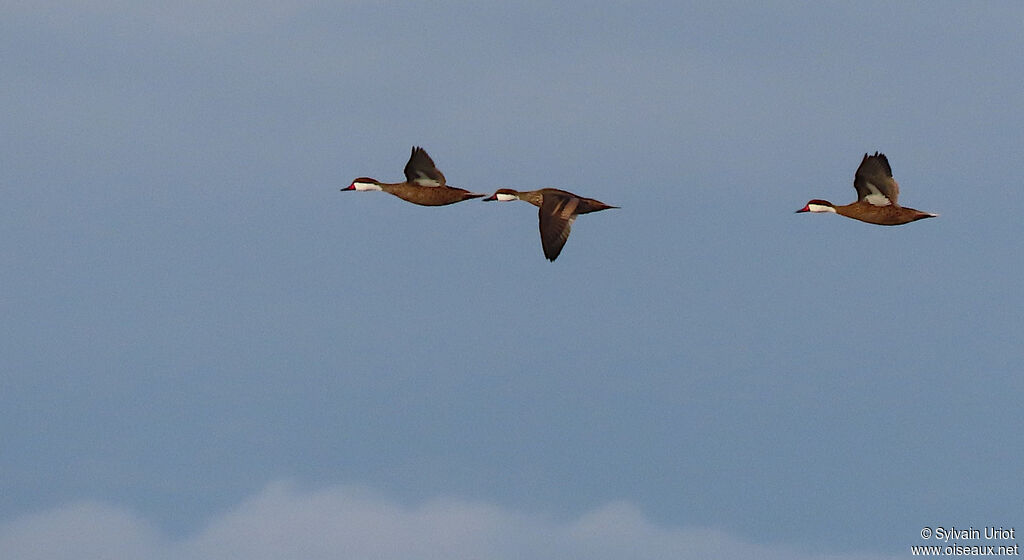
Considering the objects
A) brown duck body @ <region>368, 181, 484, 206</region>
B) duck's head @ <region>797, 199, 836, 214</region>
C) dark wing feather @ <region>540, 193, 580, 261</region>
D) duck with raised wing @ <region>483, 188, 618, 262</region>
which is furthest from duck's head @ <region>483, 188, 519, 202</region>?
duck's head @ <region>797, 199, 836, 214</region>

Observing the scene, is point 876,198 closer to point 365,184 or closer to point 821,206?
point 821,206

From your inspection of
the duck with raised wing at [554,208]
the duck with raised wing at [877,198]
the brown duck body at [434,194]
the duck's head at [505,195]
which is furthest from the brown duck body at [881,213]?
the brown duck body at [434,194]

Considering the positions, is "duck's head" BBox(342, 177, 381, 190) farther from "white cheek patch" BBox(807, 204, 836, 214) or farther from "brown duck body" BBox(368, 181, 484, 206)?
"white cheek patch" BBox(807, 204, 836, 214)

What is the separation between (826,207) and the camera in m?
52.0

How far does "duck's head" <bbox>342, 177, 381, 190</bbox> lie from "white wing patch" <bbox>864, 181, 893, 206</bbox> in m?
13.9

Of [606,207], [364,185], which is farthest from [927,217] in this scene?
[364,185]

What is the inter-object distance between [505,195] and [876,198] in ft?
35.2

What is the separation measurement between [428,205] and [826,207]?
36.1ft

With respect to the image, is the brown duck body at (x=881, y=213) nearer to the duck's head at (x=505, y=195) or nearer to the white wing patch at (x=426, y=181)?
→ the duck's head at (x=505, y=195)

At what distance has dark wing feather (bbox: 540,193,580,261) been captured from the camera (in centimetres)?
5028

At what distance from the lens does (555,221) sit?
167 feet

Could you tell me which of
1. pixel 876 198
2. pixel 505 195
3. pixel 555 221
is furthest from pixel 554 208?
pixel 876 198

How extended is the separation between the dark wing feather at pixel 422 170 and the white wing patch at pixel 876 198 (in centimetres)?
1173

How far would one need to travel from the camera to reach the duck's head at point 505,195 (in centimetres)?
5547
